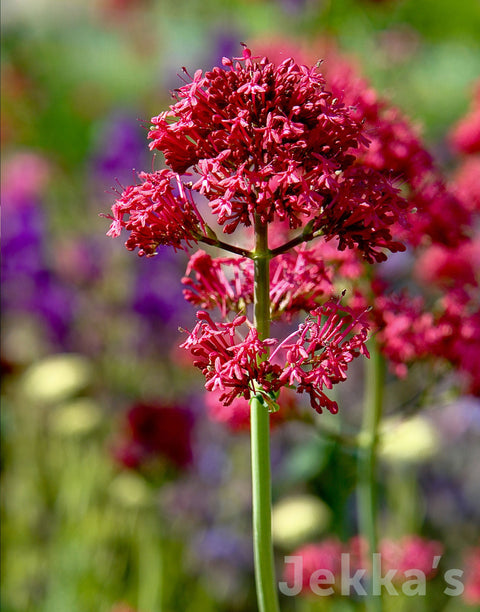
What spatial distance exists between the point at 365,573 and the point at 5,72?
4180 mm

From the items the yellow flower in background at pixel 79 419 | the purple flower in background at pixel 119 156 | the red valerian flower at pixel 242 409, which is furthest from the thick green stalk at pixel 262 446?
the purple flower in background at pixel 119 156

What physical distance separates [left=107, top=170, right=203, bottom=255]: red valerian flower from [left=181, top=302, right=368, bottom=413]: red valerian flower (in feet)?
0.27

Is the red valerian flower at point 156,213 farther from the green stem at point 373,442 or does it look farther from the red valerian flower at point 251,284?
the green stem at point 373,442

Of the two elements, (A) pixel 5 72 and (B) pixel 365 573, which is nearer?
(B) pixel 365 573

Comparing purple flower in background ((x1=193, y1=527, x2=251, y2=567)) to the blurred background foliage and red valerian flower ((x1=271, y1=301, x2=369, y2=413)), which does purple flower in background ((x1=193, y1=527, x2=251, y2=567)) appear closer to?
the blurred background foliage

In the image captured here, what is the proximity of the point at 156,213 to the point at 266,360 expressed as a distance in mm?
164

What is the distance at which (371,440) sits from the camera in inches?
41.4

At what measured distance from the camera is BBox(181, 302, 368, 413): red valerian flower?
67cm

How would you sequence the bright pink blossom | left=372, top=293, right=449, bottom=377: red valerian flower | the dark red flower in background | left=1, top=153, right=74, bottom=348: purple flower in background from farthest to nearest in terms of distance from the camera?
left=1, top=153, right=74, bottom=348: purple flower in background, the dark red flower in background, the bright pink blossom, left=372, top=293, right=449, bottom=377: red valerian flower

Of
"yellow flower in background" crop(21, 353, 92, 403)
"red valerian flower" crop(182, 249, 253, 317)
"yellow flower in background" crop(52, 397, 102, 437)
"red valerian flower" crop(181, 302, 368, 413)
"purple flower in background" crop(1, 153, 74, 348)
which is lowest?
"red valerian flower" crop(181, 302, 368, 413)

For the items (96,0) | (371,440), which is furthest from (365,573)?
(96,0)

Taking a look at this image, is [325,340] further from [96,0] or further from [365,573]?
[96,0]

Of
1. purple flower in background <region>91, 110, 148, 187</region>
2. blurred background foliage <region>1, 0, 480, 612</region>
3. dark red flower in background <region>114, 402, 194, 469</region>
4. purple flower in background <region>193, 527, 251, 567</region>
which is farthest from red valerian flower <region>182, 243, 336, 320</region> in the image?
purple flower in background <region>91, 110, 148, 187</region>

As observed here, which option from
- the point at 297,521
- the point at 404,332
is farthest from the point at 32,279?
the point at 404,332
